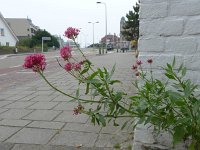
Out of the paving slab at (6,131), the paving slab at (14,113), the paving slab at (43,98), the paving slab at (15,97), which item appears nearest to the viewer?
the paving slab at (6,131)

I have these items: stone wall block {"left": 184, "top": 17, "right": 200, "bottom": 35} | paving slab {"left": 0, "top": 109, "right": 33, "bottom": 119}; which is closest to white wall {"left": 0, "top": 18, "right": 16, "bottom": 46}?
paving slab {"left": 0, "top": 109, "right": 33, "bottom": 119}

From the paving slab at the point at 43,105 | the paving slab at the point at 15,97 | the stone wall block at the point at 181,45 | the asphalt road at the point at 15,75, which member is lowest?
the asphalt road at the point at 15,75

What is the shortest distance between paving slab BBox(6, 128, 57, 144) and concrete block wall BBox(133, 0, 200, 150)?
149cm

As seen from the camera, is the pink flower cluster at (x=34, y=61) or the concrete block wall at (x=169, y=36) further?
the concrete block wall at (x=169, y=36)

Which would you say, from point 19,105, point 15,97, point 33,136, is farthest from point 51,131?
point 15,97

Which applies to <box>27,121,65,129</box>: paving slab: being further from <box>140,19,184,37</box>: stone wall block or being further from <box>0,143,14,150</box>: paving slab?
<box>140,19,184,37</box>: stone wall block

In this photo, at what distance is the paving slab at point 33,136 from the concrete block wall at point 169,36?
1.49 metres

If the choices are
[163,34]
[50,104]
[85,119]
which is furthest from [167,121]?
[50,104]

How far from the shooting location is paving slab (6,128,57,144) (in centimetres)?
372

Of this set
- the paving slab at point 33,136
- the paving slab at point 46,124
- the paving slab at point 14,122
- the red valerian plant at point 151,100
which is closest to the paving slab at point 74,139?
the paving slab at point 33,136

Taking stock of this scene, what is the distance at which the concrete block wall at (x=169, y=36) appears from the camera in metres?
2.59

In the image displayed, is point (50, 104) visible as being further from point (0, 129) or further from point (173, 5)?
point (173, 5)

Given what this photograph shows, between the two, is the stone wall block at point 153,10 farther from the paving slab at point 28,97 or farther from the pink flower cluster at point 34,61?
the paving slab at point 28,97

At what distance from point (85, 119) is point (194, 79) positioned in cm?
240
